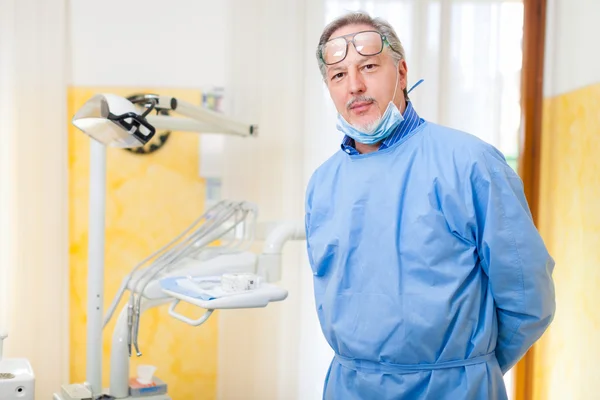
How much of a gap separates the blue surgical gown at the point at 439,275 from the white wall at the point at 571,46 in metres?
1.21

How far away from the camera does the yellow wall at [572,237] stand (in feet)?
8.21

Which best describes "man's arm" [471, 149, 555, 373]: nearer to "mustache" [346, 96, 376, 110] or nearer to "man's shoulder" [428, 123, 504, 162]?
"man's shoulder" [428, 123, 504, 162]

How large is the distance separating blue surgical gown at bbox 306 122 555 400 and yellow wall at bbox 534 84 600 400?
1.02 metres

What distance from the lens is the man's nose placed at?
1.68m

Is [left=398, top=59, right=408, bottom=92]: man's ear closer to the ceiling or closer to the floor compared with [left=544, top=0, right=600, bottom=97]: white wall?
closer to the floor

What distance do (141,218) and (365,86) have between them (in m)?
1.75

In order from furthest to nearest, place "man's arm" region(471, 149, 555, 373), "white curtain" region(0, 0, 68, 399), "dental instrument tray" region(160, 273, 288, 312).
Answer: "white curtain" region(0, 0, 68, 399) < "dental instrument tray" region(160, 273, 288, 312) < "man's arm" region(471, 149, 555, 373)

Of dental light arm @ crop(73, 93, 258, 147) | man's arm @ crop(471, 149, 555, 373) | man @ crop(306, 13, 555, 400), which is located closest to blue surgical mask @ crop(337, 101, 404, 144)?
man @ crop(306, 13, 555, 400)

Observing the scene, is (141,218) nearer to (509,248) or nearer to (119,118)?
(119,118)

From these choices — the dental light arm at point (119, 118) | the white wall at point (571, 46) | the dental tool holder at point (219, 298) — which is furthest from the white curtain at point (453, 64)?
the dental tool holder at point (219, 298)

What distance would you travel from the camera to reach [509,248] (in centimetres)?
152

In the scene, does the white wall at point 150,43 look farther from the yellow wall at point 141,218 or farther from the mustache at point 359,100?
the mustache at point 359,100

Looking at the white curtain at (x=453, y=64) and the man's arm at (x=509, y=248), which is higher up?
the white curtain at (x=453, y=64)

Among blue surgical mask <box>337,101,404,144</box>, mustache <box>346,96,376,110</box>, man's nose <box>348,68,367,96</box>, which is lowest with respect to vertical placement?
blue surgical mask <box>337,101,404,144</box>
